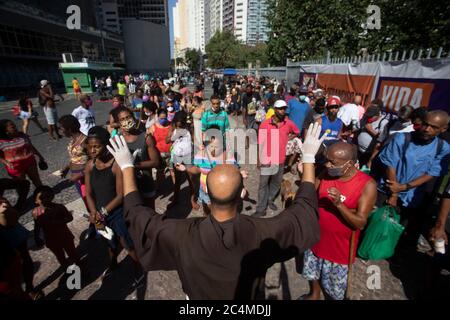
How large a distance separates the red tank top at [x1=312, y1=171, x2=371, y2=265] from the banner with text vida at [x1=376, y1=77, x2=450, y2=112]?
11.9ft

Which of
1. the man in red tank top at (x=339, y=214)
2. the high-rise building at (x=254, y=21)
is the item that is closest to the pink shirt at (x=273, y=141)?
the man in red tank top at (x=339, y=214)

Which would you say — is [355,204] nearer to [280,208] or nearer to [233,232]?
[233,232]

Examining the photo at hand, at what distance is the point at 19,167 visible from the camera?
4.04m

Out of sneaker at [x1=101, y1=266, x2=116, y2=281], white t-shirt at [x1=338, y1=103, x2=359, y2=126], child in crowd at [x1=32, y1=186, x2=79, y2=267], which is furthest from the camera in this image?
white t-shirt at [x1=338, y1=103, x2=359, y2=126]

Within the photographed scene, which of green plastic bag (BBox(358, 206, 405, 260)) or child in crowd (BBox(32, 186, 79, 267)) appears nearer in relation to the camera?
green plastic bag (BBox(358, 206, 405, 260))

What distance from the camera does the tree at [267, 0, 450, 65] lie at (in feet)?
31.8

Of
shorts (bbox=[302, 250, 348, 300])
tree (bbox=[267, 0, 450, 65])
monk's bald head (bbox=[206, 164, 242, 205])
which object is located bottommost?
shorts (bbox=[302, 250, 348, 300])

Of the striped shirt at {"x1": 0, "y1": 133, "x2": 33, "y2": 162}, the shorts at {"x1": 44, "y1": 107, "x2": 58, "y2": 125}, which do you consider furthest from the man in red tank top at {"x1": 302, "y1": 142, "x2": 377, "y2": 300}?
the shorts at {"x1": 44, "y1": 107, "x2": 58, "y2": 125}

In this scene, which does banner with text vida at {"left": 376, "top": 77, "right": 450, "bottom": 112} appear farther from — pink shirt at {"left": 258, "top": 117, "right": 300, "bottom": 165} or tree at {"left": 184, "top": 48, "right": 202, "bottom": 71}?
tree at {"left": 184, "top": 48, "right": 202, "bottom": 71}

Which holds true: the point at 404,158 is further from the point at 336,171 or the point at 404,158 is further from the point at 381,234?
the point at 336,171

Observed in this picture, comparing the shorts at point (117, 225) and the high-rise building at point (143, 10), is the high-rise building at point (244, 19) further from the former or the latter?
the shorts at point (117, 225)

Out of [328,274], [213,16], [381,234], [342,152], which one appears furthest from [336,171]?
[213,16]
